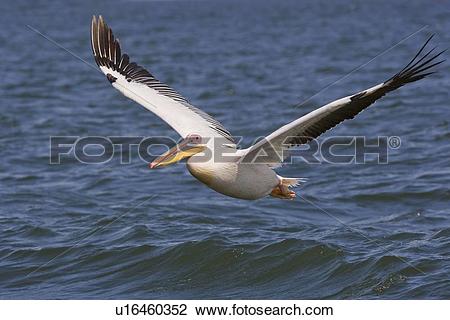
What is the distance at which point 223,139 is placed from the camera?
24.6ft

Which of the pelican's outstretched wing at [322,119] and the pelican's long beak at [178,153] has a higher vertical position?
the pelican's outstretched wing at [322,119]

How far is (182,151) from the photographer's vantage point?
7.02m

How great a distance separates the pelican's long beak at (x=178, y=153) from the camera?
22.6ft

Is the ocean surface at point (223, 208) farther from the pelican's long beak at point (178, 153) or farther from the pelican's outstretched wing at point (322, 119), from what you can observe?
the pelican's long beak at point (178, 153)

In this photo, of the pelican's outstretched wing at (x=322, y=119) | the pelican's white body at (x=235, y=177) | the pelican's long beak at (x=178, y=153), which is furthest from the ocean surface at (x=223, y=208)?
the pelican's long beak at (x=178, y=153)

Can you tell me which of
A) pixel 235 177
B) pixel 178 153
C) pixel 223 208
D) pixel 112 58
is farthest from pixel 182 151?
pixel 223 208

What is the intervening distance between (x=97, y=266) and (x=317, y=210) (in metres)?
3.04

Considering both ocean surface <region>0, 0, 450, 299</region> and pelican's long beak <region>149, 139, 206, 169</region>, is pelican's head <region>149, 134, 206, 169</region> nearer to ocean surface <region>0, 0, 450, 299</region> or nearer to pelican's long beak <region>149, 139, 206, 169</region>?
pelican's long beak <region>149, 139, 206, 169</region>

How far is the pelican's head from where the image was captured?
690cm

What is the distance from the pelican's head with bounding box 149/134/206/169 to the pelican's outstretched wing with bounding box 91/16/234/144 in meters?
0.38

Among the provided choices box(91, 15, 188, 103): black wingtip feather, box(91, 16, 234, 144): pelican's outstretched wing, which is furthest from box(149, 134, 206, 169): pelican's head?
box(91, 15, 188, 103): black wingtip feather

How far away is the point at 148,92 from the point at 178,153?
58.2 inches

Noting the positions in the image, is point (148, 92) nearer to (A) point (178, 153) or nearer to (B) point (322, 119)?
(A) point (178, 153)

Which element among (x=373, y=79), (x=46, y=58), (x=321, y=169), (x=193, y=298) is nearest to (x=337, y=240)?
(x=193, y=298)
